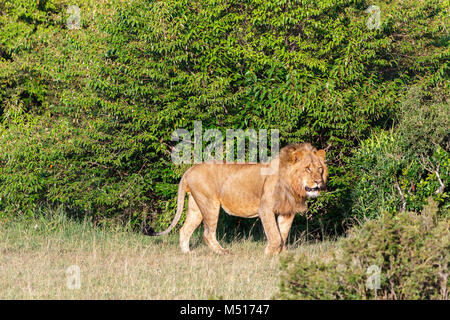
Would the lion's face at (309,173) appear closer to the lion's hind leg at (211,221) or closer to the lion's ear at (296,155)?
the lion's ear at (296,155)

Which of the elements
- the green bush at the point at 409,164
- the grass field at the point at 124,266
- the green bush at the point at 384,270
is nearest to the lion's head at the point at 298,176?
the grass field at the point at 124,266

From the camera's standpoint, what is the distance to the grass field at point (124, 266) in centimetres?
646

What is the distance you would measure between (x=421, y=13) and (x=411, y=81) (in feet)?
4.33

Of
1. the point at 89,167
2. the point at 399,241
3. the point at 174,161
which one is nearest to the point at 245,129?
the point at 174,161

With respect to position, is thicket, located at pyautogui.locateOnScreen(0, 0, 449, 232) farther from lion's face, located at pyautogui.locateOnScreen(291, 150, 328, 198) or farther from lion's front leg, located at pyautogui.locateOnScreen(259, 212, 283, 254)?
lion's front leg, located at pyautogui.locateOnScreen(259, 212, 283, 254)

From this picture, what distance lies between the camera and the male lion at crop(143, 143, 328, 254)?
28.3 feet

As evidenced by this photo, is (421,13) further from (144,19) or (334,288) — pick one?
(334,288)

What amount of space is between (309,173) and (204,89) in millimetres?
2690

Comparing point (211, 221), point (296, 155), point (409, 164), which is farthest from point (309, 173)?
point (409, 164)

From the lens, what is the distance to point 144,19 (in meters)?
10.6

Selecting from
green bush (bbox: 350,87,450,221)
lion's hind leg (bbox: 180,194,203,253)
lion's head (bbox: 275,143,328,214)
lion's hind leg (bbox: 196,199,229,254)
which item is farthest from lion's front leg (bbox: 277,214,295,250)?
green bush (bbox: 350,87,450,221)

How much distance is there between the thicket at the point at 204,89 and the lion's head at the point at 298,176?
5.15 feet

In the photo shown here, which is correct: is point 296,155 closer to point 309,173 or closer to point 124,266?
point 309,173

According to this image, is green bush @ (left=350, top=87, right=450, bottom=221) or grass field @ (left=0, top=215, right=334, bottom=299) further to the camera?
green bush @ (left=350, top=87, right=450, bottom=221)
